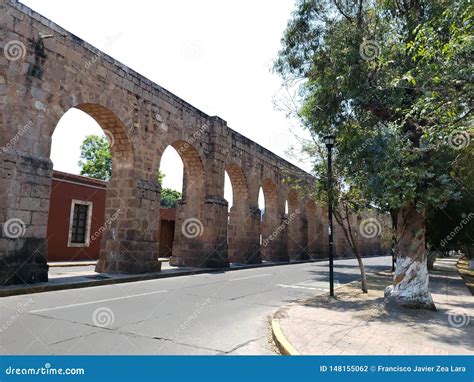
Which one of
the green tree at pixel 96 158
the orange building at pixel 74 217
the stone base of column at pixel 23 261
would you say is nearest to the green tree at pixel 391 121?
the stone base of column at pixel 23 261

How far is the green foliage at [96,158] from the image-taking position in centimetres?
4106

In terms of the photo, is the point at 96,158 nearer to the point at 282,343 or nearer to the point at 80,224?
the point at 80,224

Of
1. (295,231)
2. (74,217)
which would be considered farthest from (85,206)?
(295,231)

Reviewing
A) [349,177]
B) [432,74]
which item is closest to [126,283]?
[349,177]

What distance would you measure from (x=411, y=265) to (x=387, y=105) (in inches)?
144

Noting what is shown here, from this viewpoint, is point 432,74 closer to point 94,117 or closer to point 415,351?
point 415,351

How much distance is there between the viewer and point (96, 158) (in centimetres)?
4169

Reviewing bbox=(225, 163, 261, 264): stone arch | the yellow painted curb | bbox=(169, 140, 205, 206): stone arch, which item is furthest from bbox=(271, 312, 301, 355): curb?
bbox=(225, 163, 261, 264): stone arch

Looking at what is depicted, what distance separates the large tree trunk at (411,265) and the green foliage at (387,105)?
58cm

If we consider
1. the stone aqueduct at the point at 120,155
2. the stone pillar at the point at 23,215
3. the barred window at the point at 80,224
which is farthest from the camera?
the barred window at the point at 80,224

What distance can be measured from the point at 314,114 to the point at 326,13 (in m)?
3.68

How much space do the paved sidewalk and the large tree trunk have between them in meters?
0.37

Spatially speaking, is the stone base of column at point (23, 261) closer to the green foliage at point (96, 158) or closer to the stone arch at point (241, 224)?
the stone arch at point (241, 224)

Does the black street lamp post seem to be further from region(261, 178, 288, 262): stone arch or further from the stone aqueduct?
region(261, 178, 288, 262): stone arch
